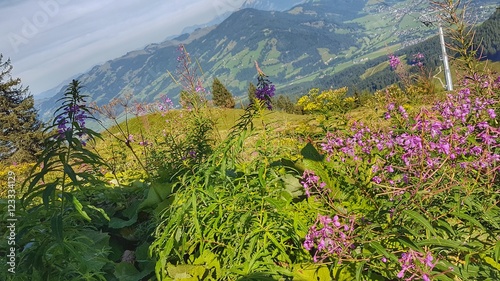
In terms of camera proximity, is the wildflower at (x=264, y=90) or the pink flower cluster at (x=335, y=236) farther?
the wildflower at (x=264, y=90)

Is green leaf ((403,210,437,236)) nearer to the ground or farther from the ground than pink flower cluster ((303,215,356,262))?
farther from the ground

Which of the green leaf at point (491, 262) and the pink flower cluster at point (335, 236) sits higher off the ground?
the pink flower cluster at point (335, 236)

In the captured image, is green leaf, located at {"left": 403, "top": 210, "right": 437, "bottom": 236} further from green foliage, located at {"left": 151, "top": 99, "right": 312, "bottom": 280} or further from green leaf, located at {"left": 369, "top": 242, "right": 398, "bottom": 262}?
green foliage, located at {"left": 151, "top": 99, "right": 312, "bottom": 280}

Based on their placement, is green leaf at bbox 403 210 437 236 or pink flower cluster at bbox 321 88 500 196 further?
pink flower cluster at bbox 321 88 500 196

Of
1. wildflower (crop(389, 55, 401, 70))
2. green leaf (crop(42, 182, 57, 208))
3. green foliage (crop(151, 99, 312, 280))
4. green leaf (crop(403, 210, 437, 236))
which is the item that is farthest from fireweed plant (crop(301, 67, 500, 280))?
wildflower (crop(389, 55, 401, 70))

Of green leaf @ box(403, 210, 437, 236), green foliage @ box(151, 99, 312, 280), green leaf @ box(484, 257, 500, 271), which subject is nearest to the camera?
A: green leaf @ box(403, 210, 437, 236)

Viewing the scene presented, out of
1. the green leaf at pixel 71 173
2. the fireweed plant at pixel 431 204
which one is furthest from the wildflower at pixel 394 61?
the green leaf at pixel 71 173

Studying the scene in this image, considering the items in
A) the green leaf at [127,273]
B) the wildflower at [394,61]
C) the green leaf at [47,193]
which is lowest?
the green leaf at [127,273]

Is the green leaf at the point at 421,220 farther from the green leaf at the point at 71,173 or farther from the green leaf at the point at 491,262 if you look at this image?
the green leaf at the point at 71,173

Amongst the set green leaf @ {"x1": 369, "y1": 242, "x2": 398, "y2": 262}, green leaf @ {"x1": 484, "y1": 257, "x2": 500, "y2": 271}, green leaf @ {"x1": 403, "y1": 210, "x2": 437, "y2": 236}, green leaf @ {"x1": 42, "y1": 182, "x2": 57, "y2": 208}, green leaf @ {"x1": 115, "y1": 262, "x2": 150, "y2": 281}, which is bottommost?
green leaf @ {"x1": 484, "y1": 257, "x2": 500, "y2": 271}

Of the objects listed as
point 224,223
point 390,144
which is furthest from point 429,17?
point 224,223

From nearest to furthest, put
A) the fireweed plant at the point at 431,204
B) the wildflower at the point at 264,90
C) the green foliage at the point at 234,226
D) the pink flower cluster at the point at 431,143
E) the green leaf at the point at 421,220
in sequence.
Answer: the green leaf at the point at 421,220, the fireweed plant at the point at 431,204, the pink flower cluster at the point at 431,143, the green foliage at the point at 234,226, the wildflower at the point at 264,90

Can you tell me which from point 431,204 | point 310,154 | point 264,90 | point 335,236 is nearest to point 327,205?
point 310,154

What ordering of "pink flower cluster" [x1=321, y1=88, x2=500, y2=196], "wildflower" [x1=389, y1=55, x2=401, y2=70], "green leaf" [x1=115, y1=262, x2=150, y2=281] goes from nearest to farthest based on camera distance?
"pink flower cluster" [x1=321, y1=88, x2=500, y2=196] → "green leaf" [x1=115, y1=262, x2=150, y2=281] → "wildflower" [x1=389, y1=55, x2=401, y2=70]
